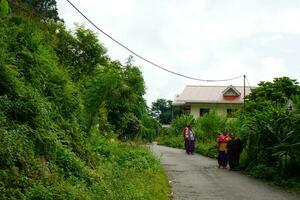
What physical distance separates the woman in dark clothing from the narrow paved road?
55 cm

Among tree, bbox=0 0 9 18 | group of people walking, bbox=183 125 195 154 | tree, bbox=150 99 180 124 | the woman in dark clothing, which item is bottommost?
→ the woman in dark clothing

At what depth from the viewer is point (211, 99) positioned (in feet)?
192

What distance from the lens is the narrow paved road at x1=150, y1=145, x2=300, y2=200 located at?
51.2 ft

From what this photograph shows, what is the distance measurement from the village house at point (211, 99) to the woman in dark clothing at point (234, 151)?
32381 mm

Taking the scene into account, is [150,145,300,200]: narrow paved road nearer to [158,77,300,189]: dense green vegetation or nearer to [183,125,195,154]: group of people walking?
[158,77,300,189]: dense green vegetation

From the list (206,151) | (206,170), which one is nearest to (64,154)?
(206,170)

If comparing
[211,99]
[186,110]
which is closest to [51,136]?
[211,99]

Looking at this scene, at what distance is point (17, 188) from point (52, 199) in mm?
611

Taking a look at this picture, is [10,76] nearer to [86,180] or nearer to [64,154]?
[64,154]

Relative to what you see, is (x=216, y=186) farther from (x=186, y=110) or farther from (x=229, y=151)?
(x=186, y=110)

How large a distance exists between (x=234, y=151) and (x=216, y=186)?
6161mm

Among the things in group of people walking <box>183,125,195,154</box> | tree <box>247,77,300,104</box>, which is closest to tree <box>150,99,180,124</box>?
tree <box>247,77,300,104</box>

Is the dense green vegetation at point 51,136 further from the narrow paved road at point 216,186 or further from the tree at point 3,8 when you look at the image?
the narrow paved road at point 216,186

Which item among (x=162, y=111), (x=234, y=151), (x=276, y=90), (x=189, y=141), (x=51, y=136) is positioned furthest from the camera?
(x=162, y=111)
